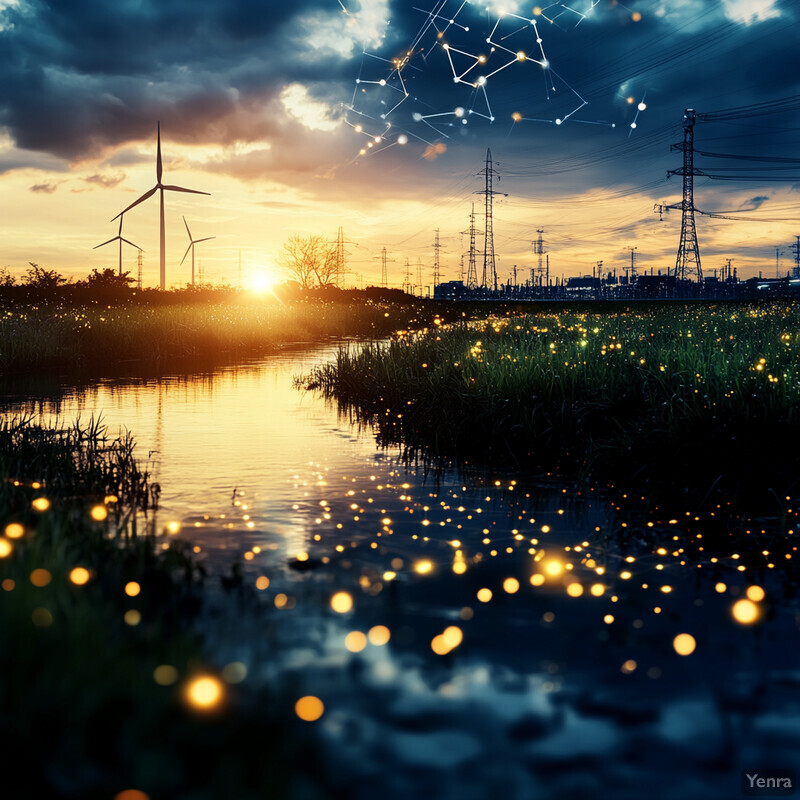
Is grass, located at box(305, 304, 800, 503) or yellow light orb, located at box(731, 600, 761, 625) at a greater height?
grass, located at box(305, 304, 800, 503)

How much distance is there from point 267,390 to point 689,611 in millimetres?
16514

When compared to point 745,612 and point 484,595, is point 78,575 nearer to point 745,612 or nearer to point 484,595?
point 484,595

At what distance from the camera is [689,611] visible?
6.12 metres

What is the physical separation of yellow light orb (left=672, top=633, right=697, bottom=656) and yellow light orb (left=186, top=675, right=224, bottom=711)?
10.6 ft

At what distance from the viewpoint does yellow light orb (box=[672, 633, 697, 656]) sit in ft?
17.7

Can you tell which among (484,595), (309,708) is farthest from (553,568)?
(309,708)

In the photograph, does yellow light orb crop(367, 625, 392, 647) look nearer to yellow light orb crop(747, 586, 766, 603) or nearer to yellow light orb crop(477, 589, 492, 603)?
yellow light orb crop(477, 589, 492, 603)

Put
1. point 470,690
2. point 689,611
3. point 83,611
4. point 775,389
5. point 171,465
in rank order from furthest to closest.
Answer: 1. point 171,465
2. point 775,389
3. point 689,611
4. point 470,690
5. point 83,611

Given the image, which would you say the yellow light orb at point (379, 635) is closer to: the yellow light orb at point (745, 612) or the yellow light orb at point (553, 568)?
the yellow light orb at point (553, 568)

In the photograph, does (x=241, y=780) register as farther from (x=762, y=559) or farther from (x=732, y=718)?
(x=762, y=559)

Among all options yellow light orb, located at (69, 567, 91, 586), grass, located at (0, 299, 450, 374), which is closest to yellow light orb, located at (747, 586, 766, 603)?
yellow light orb, located at (69, 567, 91, 586)

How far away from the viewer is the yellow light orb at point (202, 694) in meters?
3.98

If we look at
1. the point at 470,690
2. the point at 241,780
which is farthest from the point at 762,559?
the point at 241,780

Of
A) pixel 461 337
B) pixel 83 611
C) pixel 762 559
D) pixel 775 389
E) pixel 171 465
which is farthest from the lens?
pixel 461 337
